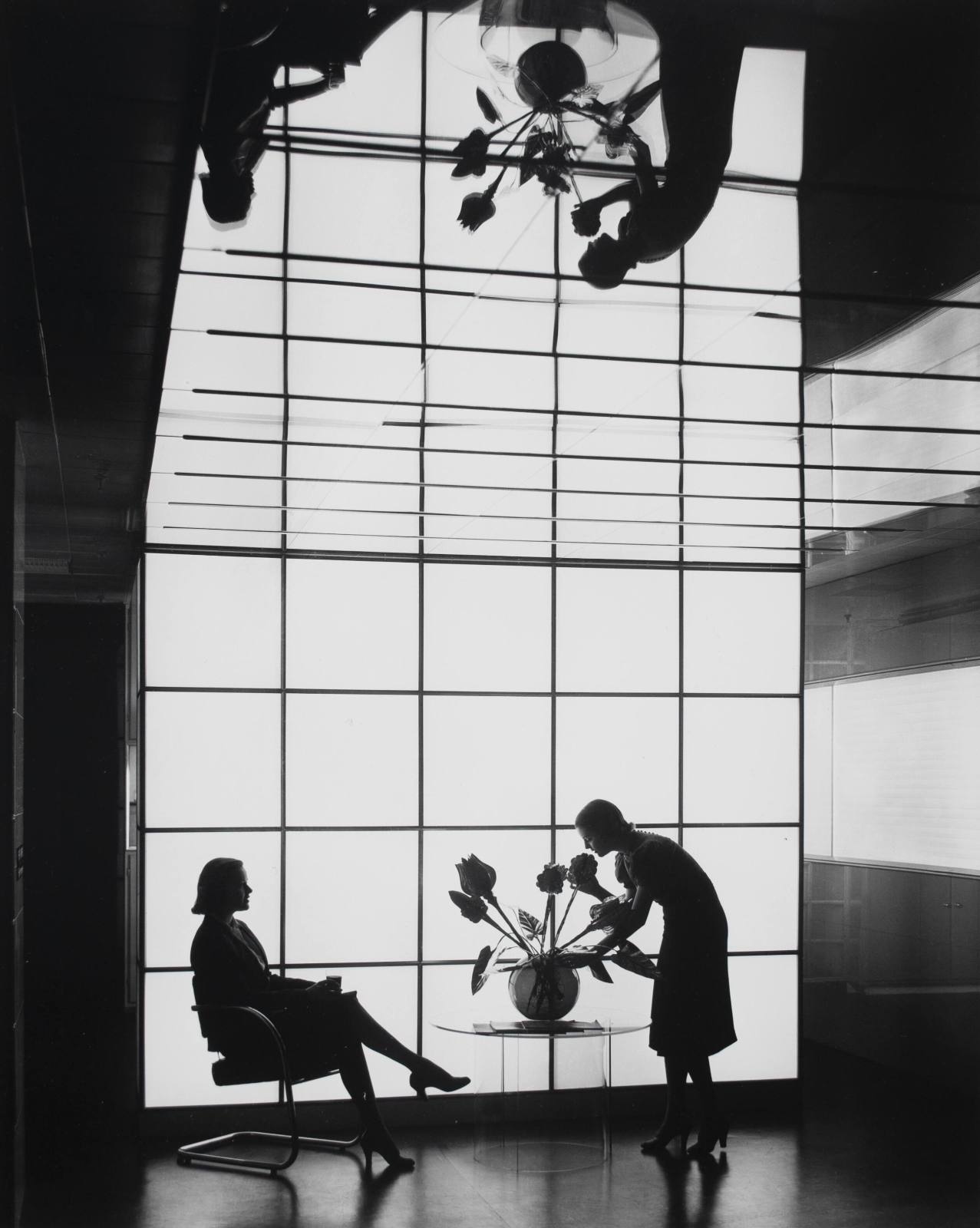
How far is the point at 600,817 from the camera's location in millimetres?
6074

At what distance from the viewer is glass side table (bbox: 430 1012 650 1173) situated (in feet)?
19.1

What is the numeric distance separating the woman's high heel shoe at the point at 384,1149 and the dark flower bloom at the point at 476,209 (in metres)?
4.33

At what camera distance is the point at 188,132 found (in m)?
2.45

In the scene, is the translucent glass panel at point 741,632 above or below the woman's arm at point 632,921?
above

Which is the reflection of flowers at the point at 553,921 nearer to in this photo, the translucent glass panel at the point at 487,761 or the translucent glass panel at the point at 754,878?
the translucent glass panel at the point at 487,761

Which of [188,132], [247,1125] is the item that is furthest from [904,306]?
[247,1125]

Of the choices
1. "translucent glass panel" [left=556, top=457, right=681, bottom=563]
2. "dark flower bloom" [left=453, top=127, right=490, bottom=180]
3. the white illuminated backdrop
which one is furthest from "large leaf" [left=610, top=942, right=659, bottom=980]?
"dark flower bloom" [left=453, top=127, right=490, bottom=180]

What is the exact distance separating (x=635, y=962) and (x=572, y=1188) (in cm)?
94

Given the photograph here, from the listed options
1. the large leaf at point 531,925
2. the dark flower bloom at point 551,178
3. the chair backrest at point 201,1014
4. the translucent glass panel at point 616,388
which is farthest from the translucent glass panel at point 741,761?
the dark flower bloom at point 551,178

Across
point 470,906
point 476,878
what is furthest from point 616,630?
point 470,906

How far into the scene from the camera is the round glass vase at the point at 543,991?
19.3 ft

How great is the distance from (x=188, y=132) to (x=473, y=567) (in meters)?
4.69

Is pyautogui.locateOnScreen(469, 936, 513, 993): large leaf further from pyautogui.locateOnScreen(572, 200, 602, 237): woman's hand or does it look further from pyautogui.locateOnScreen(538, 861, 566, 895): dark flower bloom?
pyautogui.locateOnScreen(572, 200, 602, 237): woman's hand

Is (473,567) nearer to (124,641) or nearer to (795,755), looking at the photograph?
(795,755)
